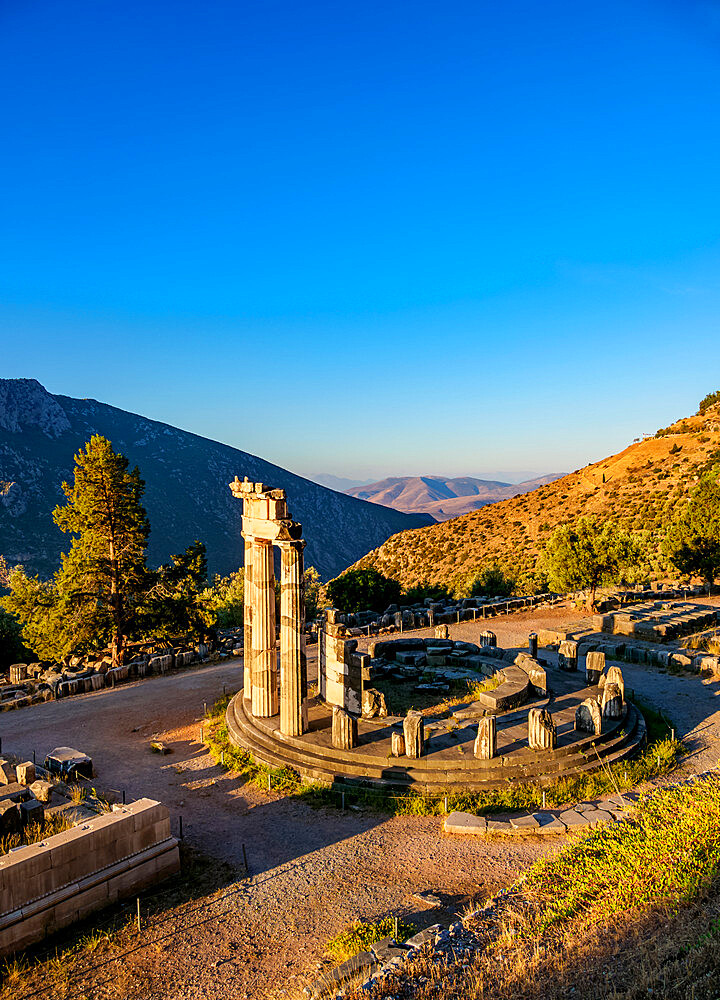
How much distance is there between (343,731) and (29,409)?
122794mm

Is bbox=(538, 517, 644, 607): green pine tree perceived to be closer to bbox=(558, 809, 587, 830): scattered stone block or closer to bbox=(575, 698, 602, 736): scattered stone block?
bbox=(575, 698, 602, 736): scattered stone block

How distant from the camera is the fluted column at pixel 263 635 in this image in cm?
1723

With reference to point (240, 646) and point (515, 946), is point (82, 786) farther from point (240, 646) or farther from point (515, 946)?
point (240, 646)

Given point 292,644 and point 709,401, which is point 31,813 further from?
point 709,401

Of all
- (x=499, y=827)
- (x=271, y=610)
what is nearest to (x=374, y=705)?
(x=271, y=610)

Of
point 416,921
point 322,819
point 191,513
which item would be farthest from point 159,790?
point 191,513

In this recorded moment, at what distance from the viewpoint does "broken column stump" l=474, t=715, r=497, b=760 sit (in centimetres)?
1402

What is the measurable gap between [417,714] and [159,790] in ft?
22.5

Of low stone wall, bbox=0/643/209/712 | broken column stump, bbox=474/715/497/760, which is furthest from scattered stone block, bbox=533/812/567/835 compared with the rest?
low stone wall, bbox=0/643/209/712

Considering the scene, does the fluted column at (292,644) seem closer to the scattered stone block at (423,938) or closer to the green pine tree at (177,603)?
the scattered stone block at (423,938)

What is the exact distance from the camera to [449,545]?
6706 cm

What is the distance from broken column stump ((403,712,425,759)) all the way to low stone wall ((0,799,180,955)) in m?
5.67

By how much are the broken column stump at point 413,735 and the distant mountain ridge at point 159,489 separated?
264ft

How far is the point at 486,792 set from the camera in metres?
13.5
